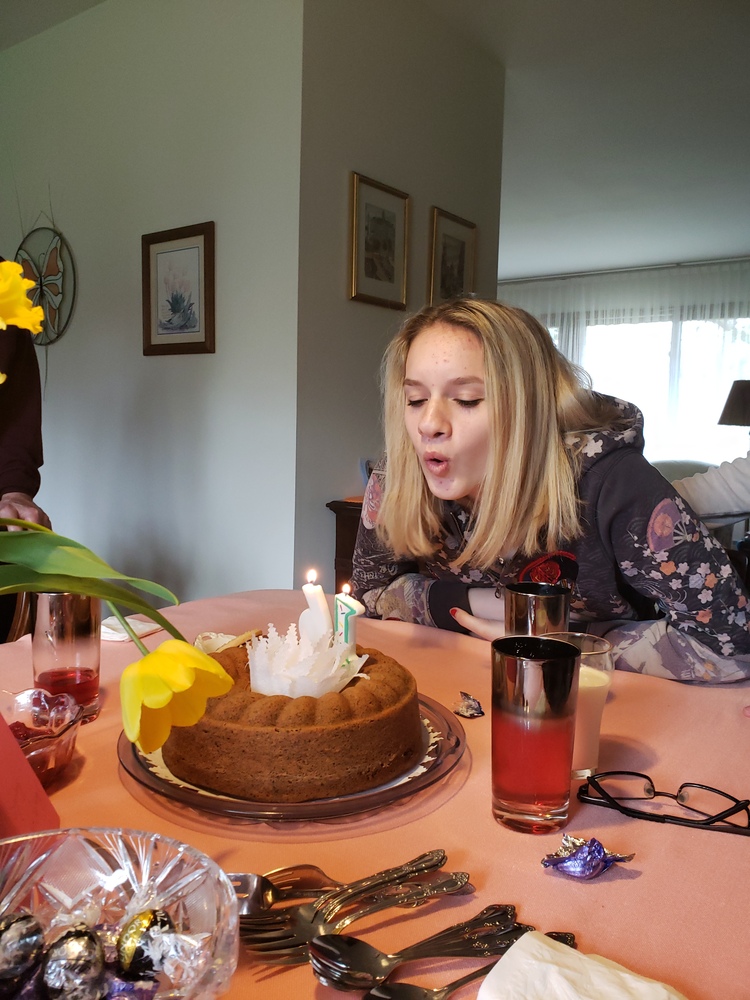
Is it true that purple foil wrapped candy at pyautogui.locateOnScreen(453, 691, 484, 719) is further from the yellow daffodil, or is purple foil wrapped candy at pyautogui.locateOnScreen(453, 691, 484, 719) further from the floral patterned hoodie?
the yellow daffodil

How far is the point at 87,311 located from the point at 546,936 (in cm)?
344

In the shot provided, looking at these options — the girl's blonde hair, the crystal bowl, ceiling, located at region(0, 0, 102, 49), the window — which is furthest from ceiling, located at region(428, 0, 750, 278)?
the crystal bowl

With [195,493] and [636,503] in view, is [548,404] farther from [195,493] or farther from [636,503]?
[195,493]

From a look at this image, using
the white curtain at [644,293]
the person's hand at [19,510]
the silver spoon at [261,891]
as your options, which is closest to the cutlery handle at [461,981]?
the silver spoon at [261,891]

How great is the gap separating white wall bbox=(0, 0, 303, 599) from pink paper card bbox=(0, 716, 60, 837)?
85.4 inches

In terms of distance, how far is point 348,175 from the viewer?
9.31ft

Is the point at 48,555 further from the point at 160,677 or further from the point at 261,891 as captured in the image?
the point at 261,891

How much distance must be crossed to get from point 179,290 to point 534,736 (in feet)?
8.99

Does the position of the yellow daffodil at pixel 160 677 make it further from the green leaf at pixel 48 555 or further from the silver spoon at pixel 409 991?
the silver spoon at pixel 409 991

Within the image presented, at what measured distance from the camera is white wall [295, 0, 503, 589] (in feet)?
8.89

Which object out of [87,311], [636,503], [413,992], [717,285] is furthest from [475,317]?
[717,285]

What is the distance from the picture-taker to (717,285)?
320 inches

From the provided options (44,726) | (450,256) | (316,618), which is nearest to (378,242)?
(450,256)

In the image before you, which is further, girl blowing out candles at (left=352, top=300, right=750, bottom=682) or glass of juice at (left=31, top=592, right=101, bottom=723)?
girl blowing out candles at (left=352, top=300, right=750, bottom=682)
